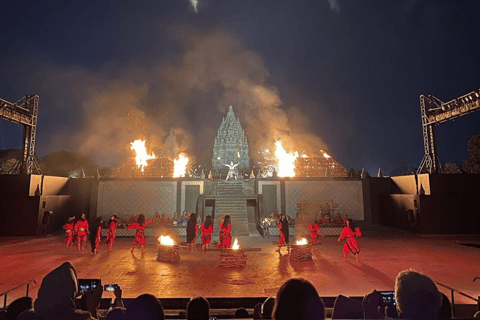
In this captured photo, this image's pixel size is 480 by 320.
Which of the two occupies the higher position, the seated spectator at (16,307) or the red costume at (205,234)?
the seated spectator at (16,307)

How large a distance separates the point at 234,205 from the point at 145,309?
15.6m

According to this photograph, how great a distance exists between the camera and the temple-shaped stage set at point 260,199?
15.2 metres

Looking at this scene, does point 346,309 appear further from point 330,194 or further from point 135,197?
point 135,197

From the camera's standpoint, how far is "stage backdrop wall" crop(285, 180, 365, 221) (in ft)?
58.5

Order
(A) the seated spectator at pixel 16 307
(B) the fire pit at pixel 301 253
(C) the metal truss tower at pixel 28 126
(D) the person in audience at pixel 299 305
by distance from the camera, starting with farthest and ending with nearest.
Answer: (C) the metal truss tower at pixel 28 126 < (B) the fire pit at pixel 301 253 < (A) the seated spectator at pixel 16 307 < (D) the person in audience at pixel 299 305

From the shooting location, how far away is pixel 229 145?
195 ft

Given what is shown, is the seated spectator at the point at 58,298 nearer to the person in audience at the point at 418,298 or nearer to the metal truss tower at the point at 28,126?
the person in audience at the point at 418,298

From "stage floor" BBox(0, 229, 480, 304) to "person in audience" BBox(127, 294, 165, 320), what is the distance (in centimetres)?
410

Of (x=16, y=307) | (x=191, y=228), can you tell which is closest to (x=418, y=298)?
(x=16, y=307)

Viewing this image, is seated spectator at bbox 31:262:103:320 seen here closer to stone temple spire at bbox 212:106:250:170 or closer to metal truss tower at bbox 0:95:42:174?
metal truss tower at bbox 0:95:42:174

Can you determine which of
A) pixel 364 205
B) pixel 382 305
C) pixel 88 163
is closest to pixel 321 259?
pixel 382 305

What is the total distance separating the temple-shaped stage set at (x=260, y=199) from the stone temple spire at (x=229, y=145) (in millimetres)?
38775

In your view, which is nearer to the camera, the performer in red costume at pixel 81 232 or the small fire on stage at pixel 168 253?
the small fire on stage at pixel 168 253

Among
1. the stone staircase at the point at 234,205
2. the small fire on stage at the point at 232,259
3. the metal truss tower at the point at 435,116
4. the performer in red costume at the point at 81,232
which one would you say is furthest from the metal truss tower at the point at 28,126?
the metal truss tower at the point at 435,116
